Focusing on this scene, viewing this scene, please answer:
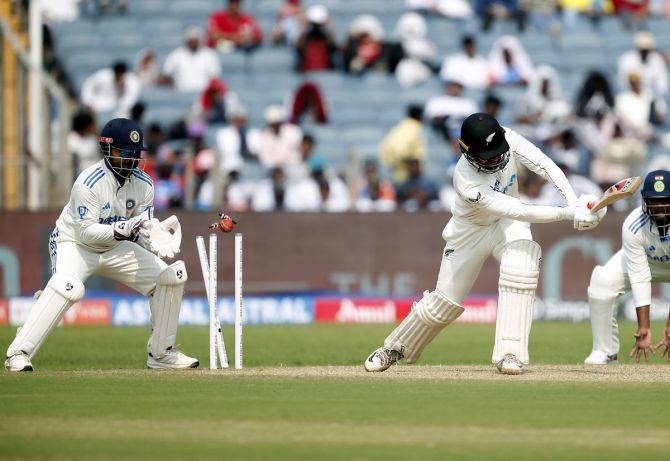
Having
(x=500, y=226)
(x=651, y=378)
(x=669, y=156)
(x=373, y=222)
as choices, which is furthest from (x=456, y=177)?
(x=669, y=156)

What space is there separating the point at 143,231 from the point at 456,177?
2.03 metres

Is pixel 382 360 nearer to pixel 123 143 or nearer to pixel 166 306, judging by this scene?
pixel 166 306

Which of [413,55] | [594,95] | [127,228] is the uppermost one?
[413,55]

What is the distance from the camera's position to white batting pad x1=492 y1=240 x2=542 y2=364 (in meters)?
7.94

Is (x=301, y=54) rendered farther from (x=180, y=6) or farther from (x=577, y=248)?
(x=577, y=248)

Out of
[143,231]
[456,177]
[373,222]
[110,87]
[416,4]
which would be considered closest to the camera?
[456,177]

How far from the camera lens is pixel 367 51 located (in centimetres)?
1825

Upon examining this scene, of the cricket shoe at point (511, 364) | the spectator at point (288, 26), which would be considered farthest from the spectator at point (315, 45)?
the cricket shoe at point (511, 364)

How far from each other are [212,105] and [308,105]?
1.24 metres

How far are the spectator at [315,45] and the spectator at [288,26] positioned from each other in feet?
0.59

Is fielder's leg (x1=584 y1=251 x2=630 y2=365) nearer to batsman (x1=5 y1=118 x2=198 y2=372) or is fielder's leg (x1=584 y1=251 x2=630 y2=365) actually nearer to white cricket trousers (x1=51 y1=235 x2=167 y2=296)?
batsman (x1=5 y1=118 x2=198 y2=372)

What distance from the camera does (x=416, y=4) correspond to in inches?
754

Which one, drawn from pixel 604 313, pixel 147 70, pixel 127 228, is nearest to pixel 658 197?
pixel 604 313

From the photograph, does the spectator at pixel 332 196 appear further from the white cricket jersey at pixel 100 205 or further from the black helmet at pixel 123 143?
the black helmet at pixel 123 143
